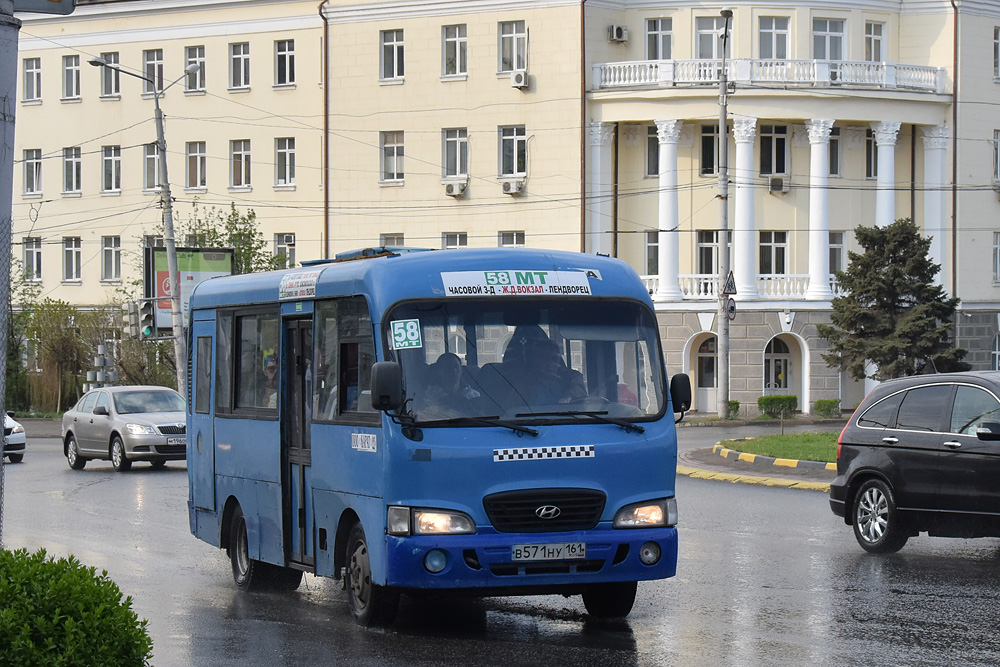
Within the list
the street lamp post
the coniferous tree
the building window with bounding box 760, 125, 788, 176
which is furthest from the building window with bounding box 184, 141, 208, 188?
the coniferous tree

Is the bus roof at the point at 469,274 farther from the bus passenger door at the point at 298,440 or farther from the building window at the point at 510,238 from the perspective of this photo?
the building window at the point at 510,238

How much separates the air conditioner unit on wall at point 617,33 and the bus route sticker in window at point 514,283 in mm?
42088

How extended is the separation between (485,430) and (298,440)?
2310 millimetres

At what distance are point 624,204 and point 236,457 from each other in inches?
1590

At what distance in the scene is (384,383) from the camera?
380 inches

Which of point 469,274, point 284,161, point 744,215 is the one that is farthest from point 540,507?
point 284,161

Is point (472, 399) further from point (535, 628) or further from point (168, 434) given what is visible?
point (168, 434)

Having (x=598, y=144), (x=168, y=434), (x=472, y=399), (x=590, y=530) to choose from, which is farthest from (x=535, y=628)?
(x=598, y=144)

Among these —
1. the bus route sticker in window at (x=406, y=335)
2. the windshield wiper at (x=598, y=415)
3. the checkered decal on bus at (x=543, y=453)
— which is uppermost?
the bus route sticker in window at (x=406, y=335)

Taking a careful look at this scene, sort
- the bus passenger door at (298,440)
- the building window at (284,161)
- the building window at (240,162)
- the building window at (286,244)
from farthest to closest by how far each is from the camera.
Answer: the building window at (240,162)
the building window at (286,244)
the building window at (284,161)
the bus passenger door at (298,440)

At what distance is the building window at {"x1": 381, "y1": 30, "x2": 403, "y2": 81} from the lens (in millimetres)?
53750

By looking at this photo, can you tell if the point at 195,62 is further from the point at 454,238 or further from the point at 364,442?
the point at 364,442

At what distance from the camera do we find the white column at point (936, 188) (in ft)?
171

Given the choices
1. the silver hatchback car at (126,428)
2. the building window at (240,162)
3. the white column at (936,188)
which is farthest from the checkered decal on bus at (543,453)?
the building window at (240,162)
